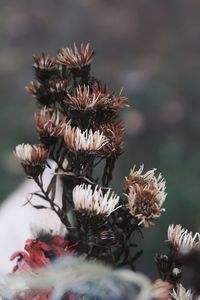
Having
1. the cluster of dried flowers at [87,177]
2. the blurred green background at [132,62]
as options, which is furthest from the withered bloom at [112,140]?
the blurred green background at [132,62]

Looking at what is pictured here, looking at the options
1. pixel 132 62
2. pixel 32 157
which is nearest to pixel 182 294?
pixel 32 157

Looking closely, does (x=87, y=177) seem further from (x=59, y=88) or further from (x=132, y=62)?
(x=132, y=62)

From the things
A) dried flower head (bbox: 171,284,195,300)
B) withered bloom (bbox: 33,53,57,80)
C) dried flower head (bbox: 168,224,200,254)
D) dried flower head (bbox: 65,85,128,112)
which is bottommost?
dried flower head (bbox: 171,284,195,300)

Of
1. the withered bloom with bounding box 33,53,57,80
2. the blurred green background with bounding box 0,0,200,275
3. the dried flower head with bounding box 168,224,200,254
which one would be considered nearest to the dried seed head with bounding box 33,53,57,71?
the withered bloom with bounding box 33,53,57,80

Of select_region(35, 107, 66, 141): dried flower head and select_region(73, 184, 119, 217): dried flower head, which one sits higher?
select_region(35, 107, 66, 141): dried flower head

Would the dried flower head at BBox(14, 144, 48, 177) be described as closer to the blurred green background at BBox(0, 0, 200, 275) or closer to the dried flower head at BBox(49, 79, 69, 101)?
the dried flower head at BBox(49, 79, 69, 101)

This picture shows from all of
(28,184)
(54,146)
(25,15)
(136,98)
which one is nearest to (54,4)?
(25,15)

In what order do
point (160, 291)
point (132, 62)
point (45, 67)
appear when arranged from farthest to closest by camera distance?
1. point (132, 62)
2. point (45, 67)
3. point (160, 291)

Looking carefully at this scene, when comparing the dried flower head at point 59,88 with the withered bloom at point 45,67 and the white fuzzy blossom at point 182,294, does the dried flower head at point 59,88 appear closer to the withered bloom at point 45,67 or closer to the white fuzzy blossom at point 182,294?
the withered bloom at point 45,67
